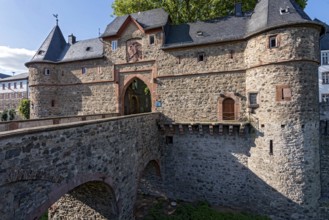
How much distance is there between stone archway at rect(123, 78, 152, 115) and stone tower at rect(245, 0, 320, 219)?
35.8ft

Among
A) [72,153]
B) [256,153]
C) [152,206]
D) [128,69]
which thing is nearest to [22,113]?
[128,69]

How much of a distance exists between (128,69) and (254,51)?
9415mm

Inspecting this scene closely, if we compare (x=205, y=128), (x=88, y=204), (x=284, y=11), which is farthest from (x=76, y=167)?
(x=284, y=11)

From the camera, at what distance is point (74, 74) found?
19109 mm

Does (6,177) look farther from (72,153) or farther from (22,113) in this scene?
(22,113)

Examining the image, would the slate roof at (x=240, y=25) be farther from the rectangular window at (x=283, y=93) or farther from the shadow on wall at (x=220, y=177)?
the shadow on wall at (x=220, y=177)

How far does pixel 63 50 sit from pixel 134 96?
8548 millimetres

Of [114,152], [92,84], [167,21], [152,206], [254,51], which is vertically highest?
[167,21]

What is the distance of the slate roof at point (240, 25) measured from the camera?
12.0 metres

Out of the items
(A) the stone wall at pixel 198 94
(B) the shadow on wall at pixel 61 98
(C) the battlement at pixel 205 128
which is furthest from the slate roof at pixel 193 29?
(C) the battlement at pixel 205 128

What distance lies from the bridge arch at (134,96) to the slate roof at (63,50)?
360 centimetres

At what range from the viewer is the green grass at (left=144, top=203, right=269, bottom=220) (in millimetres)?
12344

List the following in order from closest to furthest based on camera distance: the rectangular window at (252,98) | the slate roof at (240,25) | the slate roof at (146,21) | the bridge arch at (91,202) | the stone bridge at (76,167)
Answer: the stone bridge at (76,167) < the bridge arch at (91,202) < the slate roof at (240,25) < the rectangular window at (252,98) < the slate roof at (146,21)

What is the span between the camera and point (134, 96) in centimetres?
2106
